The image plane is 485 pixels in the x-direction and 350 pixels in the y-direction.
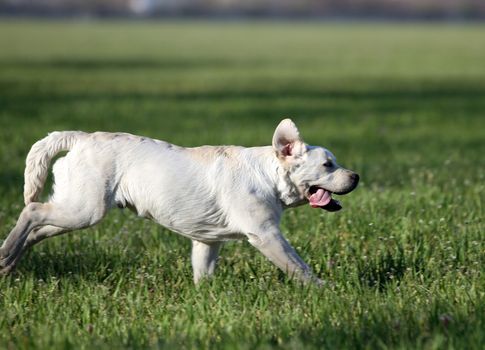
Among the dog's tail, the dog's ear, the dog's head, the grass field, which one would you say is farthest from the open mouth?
the dog's tail

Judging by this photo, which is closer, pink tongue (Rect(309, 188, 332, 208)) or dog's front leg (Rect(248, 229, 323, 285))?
dog's front leg (Rect(248, 229, 323, 285))

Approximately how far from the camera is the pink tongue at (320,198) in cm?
595

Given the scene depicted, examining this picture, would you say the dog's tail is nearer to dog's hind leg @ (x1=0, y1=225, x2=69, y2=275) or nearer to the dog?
the dog

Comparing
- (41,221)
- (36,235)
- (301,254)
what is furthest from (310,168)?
(36,235)

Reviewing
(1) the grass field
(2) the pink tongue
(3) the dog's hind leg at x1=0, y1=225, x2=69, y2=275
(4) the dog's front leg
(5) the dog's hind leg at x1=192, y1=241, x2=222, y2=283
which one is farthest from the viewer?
(5) the dog's hind leg at x1=192, y1=241, x2=222, y2=283

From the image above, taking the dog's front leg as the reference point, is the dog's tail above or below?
above

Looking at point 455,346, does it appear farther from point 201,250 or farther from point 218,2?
point 218,2

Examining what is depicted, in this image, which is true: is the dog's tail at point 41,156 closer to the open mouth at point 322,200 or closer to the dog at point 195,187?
the dog at point 195,187

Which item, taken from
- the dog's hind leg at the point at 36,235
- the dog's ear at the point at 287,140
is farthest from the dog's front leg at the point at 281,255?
the dog's hind leg at the point at 36,235

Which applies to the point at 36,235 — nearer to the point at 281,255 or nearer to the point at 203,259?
the point at 203,259

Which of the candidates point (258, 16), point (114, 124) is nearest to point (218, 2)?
point (258, 16)

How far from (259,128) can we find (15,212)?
729 centimetres

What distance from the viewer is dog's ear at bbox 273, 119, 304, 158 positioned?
19.4 ft

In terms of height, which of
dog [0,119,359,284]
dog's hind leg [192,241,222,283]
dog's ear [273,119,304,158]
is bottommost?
dog's hind leg [192,241,222,283]
